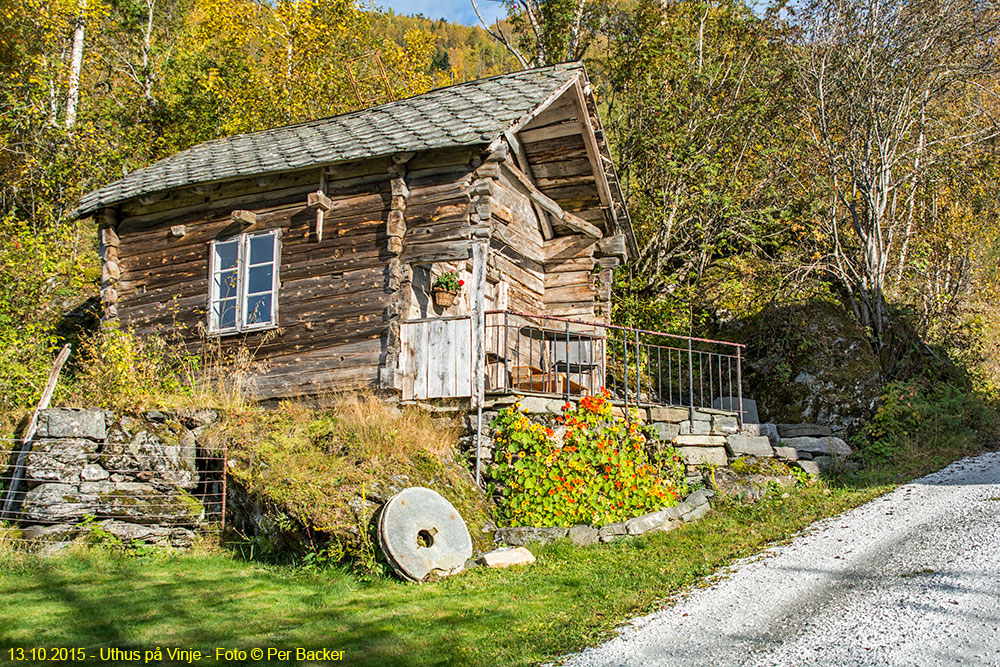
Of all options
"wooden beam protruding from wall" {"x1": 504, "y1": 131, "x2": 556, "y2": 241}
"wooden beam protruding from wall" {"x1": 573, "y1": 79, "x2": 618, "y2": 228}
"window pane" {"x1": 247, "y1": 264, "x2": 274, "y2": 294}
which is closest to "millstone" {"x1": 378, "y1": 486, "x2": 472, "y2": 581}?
"window pane" {"x1": 247, "y1": 264, "x2": 274, "y2": 294}

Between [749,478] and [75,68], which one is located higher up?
[75,68]

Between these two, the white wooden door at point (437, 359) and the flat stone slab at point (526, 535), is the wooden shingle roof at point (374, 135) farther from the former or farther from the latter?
the flat stone slab at point (526, 535)

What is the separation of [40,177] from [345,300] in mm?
12058

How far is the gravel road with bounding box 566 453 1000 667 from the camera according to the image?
547cm

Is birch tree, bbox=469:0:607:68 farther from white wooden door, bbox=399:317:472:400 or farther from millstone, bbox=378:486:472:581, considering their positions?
millstone, bbox=378:486:472:581

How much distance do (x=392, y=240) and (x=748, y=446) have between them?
5.99 metres

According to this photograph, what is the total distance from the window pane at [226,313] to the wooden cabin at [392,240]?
0.08 ft

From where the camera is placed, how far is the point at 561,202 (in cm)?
1435

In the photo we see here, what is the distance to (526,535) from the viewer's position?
9328 millimetres

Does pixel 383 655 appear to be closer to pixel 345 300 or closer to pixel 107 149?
pixel 345 300

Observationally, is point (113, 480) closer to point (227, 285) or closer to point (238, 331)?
point (238, 331)

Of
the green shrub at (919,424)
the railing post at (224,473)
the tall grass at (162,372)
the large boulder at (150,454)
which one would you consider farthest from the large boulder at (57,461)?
the green shrub at (919,424)

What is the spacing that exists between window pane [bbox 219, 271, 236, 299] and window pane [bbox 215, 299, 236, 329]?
0.35 feet

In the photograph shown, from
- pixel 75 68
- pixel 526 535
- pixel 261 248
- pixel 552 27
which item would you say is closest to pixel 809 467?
pixel 526 535
